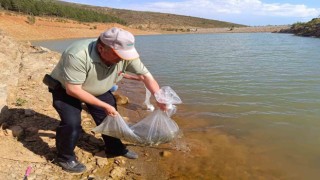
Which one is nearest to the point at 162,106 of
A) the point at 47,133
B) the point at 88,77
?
the point at 88,77

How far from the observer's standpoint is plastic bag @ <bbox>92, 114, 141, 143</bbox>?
12.8ft

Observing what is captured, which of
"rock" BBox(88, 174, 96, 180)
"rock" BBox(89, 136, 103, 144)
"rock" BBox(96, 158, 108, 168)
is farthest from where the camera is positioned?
"rock" BBox(89, 136, 103, 144)

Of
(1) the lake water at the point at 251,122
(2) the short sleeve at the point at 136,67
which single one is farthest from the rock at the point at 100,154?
(2) the short sleeve at the point at 136,67

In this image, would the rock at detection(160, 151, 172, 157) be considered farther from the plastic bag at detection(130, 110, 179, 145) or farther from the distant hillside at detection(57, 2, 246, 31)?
the distant hillside at detection(57, 2, 246, 31)

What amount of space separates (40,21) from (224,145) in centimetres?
4338

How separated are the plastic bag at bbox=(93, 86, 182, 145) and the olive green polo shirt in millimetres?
407

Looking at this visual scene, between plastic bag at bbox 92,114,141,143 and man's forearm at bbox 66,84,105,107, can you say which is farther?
plastic bag at bbox 92,114,141,143

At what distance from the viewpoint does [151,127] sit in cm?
425

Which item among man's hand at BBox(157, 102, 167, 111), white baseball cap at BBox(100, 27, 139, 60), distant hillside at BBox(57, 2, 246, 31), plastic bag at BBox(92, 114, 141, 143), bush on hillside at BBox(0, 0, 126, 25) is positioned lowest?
distant hillside at BBox(57, 2, 246, 31)

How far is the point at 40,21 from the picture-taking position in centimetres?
4428

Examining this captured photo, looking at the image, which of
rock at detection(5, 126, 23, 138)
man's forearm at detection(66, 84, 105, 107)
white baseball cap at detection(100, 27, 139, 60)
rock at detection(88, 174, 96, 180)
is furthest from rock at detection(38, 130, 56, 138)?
white baseball cap at detection(100, 27, 139, 60)

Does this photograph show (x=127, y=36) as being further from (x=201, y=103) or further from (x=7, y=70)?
(x=7, y=70)

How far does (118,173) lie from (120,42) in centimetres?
Result: 166

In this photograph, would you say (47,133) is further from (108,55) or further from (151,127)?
(108,55)
